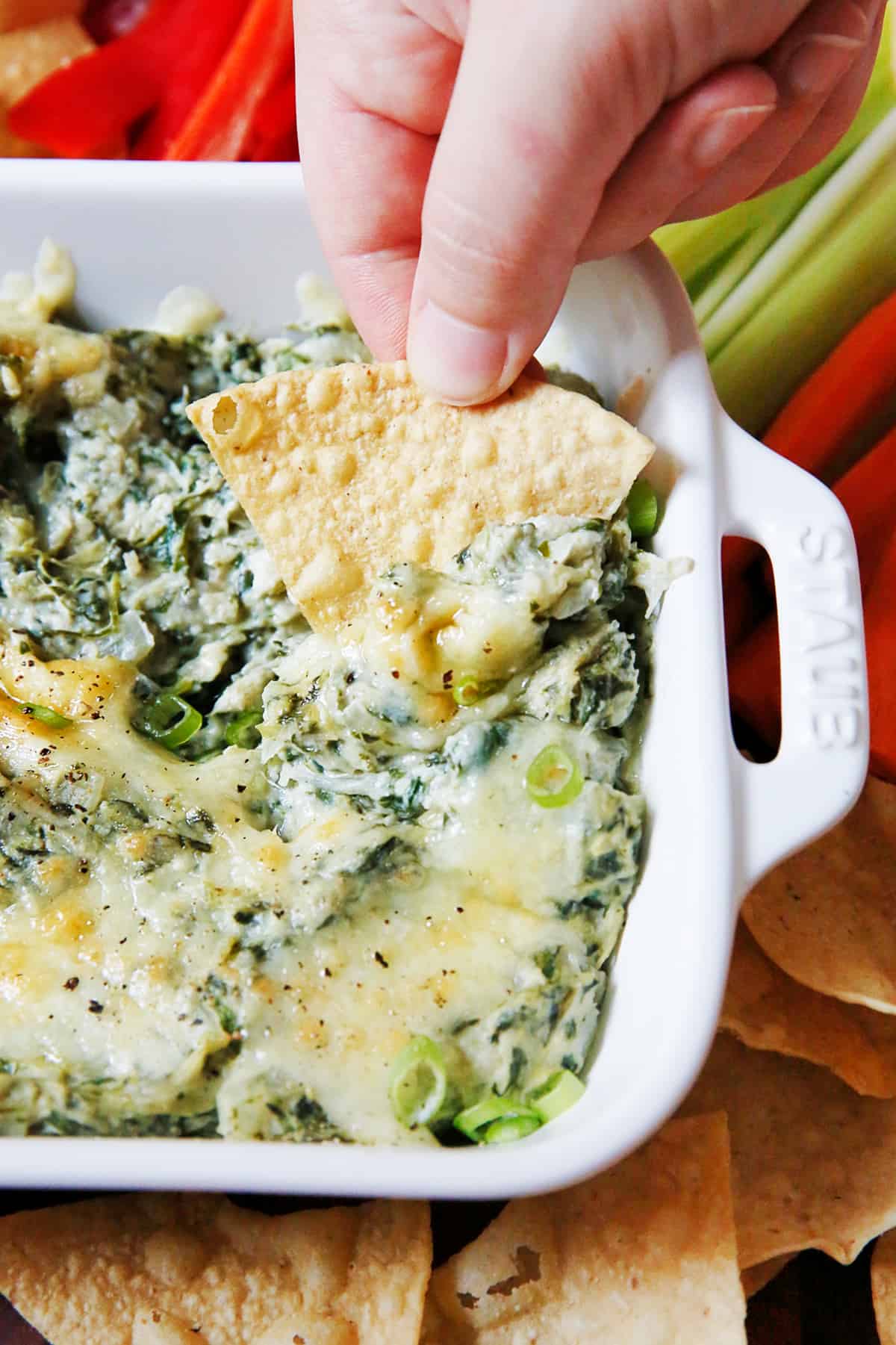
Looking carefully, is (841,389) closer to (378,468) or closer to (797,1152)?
(378,468)

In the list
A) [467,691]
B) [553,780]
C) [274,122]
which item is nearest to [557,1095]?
[553,780]

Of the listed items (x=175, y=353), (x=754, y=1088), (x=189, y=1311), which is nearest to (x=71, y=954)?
(x=189, y=1311)

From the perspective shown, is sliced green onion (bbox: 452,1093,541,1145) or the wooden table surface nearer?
sliced green onion (bbox: 452,1093,541,1145)

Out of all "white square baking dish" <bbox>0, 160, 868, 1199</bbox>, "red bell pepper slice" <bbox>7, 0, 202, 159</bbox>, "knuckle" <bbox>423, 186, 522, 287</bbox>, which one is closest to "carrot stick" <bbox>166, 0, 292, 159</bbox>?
"red bell pepper slice" <bbox>7, 0, 202, 159</bbox>

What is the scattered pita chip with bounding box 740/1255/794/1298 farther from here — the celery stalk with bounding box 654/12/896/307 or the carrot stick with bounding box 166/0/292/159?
the carrot stick with bounding box 166/0/292/159

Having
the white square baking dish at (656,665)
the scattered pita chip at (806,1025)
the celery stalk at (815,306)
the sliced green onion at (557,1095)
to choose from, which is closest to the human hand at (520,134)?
the white square baking dish at (656,665)

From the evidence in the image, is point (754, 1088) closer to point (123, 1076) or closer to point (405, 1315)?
point (405, 1315)
